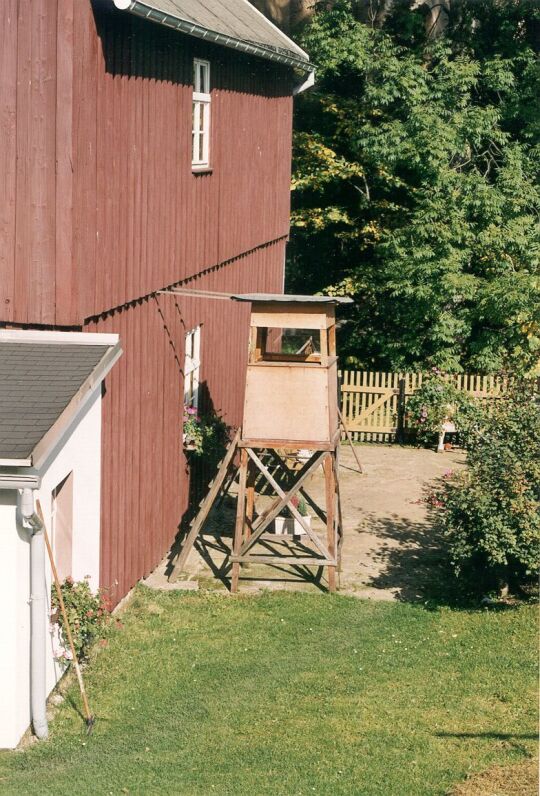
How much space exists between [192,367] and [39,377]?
19.2 feet

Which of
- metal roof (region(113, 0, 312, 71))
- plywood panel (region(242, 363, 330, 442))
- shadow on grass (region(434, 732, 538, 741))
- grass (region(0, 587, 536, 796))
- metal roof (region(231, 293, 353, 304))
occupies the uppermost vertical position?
metal roof (region(113, 0, 312, 71))

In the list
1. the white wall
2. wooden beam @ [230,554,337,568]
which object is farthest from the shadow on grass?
wooden beam @ [230,554,337,568]

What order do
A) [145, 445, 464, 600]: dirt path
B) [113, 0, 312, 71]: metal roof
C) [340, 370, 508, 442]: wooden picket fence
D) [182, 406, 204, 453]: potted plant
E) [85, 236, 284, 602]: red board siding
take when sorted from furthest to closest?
1. [340, 370, 508, 442]: wooden picket fence
2. [182, 406, 204, 453]: potted plant
3. [145, 445, 464, 600]: dirt path
4. [85, 236, 284, 602]: red board siding
5. [113, 0, 312, 71]: metal roof

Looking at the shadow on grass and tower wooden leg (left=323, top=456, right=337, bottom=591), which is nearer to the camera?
the shadow on grass

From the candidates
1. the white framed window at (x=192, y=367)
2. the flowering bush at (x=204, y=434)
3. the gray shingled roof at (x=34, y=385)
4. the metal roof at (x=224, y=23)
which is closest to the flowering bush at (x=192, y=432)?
the flowering bush at (x=204, y=434)

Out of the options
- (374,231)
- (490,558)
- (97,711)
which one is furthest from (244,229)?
(97,711)

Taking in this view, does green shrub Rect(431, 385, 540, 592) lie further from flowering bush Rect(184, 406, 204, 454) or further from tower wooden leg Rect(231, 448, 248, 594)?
flowering bush Rect(184, 406, 204, 454)

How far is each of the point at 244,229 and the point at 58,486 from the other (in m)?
9.00

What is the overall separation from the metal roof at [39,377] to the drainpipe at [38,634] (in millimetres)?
764

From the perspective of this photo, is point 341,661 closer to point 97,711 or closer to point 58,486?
point 97,711

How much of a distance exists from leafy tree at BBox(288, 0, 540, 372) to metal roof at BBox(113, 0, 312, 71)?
10.5 ft

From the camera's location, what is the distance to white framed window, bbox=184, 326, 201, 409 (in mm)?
15383

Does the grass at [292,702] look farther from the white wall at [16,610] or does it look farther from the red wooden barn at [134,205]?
the red wooden barn at [134,205]

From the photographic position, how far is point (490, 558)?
472 inches
